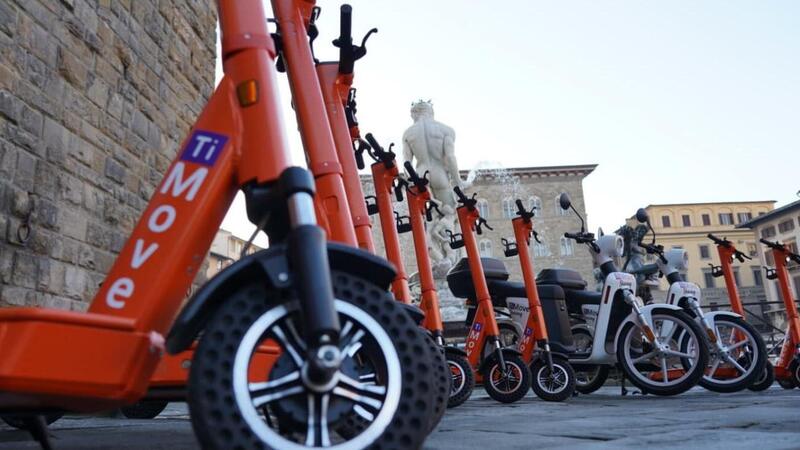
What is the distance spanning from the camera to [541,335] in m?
5.56

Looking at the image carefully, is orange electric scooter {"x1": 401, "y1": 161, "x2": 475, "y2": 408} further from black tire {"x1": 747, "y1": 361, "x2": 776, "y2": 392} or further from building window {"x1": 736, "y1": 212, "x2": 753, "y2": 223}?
building window {"x1": 736, "y1": 212, "x2": 753, "y2": 223}

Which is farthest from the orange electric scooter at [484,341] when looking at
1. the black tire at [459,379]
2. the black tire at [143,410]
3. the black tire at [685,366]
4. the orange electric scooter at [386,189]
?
the black tire at [143,410]

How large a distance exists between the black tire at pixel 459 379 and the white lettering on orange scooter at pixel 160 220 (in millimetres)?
3273

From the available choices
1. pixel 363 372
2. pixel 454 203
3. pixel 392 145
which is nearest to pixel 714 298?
pixel 454 203

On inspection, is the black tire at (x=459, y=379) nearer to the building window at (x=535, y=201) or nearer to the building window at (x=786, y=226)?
the building window at (x=535, y=201)

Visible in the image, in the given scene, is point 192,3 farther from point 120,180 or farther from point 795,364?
point 795,364

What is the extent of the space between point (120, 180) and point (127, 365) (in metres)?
3.60

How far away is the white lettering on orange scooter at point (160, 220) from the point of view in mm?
1512

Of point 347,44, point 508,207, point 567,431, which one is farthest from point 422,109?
point 508,207

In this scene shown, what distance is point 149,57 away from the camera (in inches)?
205

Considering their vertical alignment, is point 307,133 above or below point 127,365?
above

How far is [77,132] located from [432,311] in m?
2.63

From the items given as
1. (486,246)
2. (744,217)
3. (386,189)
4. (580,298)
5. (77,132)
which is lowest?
(580,298)

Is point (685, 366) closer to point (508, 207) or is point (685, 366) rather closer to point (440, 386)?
point (440, 386)
